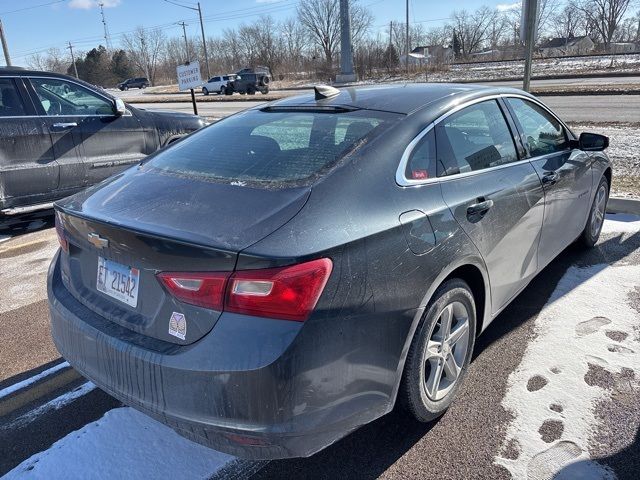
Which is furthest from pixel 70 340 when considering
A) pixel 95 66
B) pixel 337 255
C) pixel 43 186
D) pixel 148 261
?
pixel 95 66

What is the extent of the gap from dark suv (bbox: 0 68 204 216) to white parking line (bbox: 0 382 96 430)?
364 cm

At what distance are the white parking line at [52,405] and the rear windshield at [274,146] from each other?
4.59 feet

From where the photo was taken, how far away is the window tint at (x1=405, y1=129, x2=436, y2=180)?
242 cm

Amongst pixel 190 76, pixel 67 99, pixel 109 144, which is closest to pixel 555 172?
pixel 109 144

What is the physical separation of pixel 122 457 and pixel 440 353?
63.2 inches

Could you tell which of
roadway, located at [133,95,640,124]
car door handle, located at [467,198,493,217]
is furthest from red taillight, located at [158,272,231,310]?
roadway, located at [133,95,640,124]

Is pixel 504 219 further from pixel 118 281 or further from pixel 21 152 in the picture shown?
pixel 21 152

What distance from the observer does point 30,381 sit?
3156 millimetres

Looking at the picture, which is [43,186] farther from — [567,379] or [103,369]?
[567,379]

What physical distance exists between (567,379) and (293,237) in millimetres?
1991

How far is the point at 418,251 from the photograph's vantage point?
2229mm

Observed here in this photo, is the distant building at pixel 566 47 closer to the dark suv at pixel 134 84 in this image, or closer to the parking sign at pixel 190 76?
the parking sign at pixel 190 76

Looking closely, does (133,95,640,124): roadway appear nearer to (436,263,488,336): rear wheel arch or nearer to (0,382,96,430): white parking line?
(0,382,96,430): white parking line

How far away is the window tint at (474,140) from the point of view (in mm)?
2676
